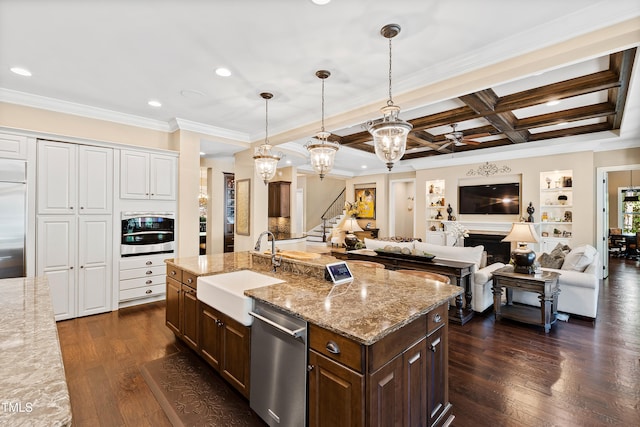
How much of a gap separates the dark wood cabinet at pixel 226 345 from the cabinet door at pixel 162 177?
2719 millimetres

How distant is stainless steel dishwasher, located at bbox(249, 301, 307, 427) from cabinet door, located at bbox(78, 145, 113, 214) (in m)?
3.45

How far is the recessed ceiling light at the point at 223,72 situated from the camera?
3.13 meters

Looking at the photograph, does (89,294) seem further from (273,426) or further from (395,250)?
(395,250)

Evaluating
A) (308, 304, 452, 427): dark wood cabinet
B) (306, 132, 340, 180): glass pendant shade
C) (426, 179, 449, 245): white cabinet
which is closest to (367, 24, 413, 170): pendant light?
(306, 132, 340, 180): glass pendant shade

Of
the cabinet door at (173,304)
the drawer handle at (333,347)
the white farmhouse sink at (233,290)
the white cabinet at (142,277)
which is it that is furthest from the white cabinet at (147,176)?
the drawer handle at (333,347)

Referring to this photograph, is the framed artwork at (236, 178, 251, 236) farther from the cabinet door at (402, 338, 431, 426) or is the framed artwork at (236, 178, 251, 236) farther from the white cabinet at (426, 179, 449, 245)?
the white cabinet at (426, 179, 449, 245)

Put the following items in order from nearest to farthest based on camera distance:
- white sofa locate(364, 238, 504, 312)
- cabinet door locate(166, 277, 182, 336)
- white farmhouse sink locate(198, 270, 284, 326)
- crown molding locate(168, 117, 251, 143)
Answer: white farmhouse sink locate(198, 270, 284, 326) < cabinet door locate(166, 277, 182, 336) < white sofa locate(364, 238, 504, 312) < crown molding locate(168, 117, 251, 143)

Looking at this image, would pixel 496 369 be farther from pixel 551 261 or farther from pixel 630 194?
pixel 630 194

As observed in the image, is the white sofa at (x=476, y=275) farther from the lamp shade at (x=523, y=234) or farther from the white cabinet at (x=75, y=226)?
the white cabinet at (x=75, y=226)

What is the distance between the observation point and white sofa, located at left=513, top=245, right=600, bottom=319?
3.88m

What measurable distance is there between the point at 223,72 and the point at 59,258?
3211 mm

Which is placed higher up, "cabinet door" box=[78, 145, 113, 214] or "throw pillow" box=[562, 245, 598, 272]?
"cabinet door" box=[78, 145, 113, 214]

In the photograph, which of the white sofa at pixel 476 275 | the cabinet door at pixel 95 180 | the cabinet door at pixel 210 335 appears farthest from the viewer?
the white sofa at pixel 476 275

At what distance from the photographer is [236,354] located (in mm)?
2209
